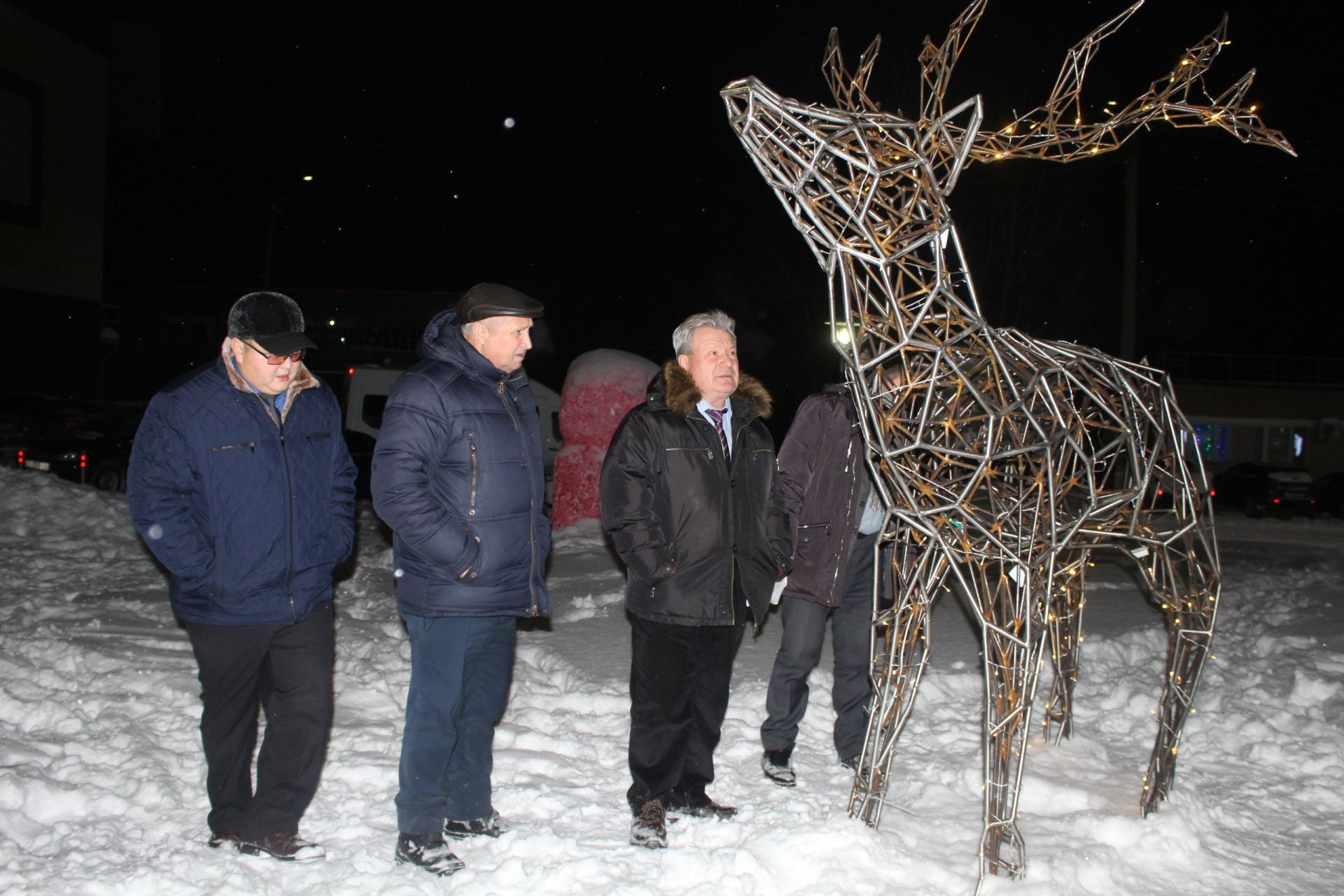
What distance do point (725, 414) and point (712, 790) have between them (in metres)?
1.46

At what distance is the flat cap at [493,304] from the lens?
333 cm

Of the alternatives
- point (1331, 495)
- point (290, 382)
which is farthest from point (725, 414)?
point (1331, 495)

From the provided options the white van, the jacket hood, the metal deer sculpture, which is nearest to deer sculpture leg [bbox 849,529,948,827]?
the metal deer sculpture

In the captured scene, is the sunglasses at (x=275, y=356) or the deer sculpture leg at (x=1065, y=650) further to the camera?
the deer sculpture leg at (x=1065, y=650)

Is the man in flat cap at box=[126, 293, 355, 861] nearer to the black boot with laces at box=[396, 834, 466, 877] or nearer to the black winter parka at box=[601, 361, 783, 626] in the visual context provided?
the black boot with laces at box=[396, 834, 466, 877]

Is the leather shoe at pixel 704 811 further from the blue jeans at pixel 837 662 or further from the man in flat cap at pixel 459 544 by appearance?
the man in flat cap at pixel 459 544

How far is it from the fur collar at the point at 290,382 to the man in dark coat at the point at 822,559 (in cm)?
170

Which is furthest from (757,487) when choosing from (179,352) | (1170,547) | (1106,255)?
(179,352)

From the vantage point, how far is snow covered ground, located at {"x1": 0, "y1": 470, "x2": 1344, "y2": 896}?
3.15 metres

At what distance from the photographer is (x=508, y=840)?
3354mm

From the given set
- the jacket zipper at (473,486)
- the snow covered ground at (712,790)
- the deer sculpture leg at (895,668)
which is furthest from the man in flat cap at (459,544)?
the deer sculpture leg at (895,668)

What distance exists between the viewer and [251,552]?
10.3 feet

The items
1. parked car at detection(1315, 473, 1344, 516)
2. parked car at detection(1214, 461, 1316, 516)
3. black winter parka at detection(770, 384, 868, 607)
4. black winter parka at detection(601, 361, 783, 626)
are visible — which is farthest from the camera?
parked car at detection(1315, 473, 1344, 516)

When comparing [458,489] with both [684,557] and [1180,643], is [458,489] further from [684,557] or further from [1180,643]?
[1180,643]
